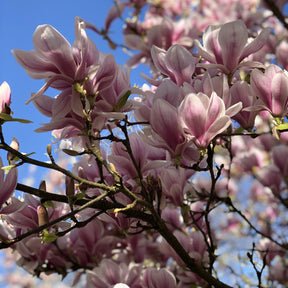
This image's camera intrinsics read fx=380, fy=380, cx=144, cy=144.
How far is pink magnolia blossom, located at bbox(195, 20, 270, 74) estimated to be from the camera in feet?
2.74

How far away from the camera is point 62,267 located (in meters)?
1.26

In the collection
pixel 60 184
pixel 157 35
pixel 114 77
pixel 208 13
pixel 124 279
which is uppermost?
pixel 208 13

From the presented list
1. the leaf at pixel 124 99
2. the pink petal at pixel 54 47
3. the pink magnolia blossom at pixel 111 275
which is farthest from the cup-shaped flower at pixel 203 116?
the pink magnolia blossom at pixel 111 275

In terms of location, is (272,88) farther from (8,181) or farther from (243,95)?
(8,181)

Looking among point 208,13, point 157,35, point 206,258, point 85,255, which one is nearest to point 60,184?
point 85,255

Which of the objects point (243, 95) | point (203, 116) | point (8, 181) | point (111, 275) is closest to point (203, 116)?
point (203, 116)

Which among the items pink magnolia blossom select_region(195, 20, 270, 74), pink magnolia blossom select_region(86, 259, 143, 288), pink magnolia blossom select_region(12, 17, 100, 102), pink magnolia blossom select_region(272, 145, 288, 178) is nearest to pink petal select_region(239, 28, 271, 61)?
pink magnolia blossom select_region(195, 20, 270, 74)

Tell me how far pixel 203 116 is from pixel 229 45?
206 millimetres

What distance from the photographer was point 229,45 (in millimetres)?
845

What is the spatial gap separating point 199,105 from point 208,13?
3.50m

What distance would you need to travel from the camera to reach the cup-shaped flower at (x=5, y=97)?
740 mm

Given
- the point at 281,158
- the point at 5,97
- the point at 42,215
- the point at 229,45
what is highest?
the point at 281,158

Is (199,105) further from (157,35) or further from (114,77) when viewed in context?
(157,35)

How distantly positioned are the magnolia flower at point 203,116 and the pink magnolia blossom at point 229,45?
14 cm
